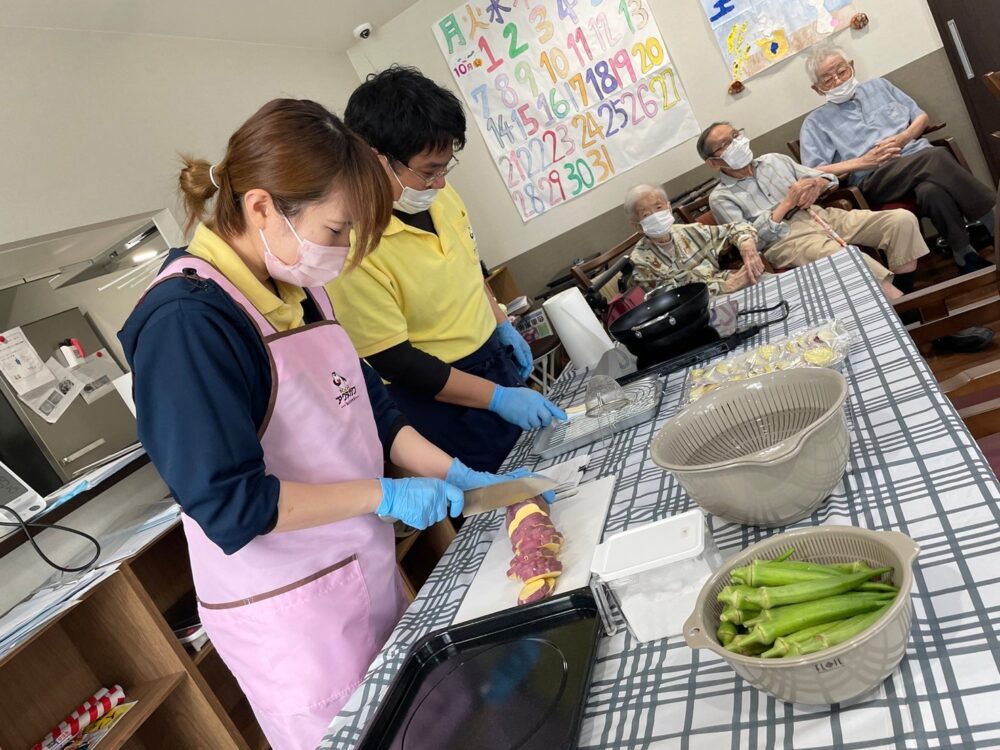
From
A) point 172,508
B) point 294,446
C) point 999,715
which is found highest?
point 294,446

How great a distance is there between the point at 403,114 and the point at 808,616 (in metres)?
1.40

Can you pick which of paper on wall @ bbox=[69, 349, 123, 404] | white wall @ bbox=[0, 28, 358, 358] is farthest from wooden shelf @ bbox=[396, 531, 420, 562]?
white wall @ bbox=[0, 28, 358, 358]

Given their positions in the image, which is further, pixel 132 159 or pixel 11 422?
pixel 132 159

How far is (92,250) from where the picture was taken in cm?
334

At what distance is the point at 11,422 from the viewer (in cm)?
281

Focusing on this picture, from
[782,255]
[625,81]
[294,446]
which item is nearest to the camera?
[294,446]

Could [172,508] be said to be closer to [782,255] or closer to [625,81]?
[782,255]

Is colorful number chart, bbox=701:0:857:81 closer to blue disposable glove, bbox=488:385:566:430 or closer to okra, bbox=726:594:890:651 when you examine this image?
blue disposable glove, bbox=488:385:566:430

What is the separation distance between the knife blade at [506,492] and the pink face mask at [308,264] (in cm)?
47

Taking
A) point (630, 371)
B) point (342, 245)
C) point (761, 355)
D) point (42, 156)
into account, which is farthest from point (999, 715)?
point (42, 156)

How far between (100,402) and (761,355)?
2860 millimetres

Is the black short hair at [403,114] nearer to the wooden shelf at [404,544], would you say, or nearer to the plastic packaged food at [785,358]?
the plastic packaged food at [785,358]

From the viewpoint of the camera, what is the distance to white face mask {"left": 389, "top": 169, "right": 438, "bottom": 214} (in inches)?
72.2

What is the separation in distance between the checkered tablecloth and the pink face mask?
1.83 ft
